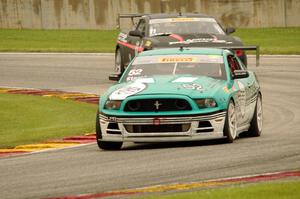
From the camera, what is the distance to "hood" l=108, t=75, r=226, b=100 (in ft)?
47.0

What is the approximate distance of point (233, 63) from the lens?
1630 cm

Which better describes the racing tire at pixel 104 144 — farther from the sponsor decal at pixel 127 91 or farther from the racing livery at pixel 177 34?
the racing livery at pixel 177 34

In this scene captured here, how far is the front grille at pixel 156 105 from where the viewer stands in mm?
14156

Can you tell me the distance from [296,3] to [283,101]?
18.6m

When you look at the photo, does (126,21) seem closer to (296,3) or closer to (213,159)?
(296,3)

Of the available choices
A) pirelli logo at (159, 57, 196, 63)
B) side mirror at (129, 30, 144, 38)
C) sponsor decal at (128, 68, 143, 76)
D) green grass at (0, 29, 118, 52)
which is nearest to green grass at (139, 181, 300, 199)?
sponsor decal at (128, 68, 143, 76)

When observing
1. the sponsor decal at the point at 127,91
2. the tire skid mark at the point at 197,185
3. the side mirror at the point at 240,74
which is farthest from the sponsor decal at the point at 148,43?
the tire skid mark at the point at 197,185

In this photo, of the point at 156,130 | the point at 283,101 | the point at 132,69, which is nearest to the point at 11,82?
the point at 283,101

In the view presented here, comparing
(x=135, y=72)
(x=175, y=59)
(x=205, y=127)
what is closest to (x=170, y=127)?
(x=205, y=127)

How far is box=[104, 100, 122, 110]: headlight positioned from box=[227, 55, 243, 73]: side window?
2.21 meters

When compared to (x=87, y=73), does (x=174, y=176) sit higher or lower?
higher

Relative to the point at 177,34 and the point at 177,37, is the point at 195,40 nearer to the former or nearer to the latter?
the point at 177,37

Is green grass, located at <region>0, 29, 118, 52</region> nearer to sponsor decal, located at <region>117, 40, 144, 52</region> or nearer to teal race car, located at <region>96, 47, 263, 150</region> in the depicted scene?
sponsor decal, located at <region>117, 40, 144, 52</region>

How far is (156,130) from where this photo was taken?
46.3 feet
